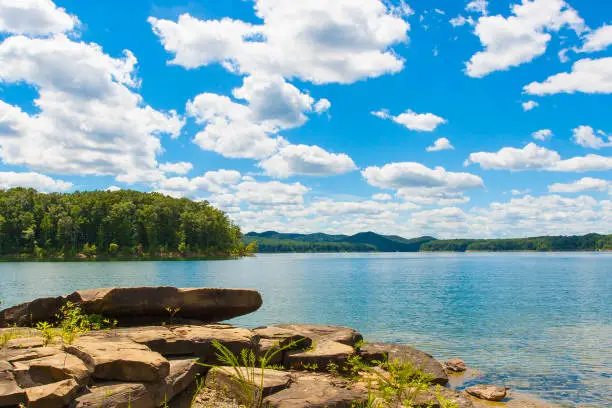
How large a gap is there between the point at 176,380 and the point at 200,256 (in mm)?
167065

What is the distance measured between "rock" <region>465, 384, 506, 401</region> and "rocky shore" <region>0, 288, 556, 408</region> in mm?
36

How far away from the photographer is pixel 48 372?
356 inches

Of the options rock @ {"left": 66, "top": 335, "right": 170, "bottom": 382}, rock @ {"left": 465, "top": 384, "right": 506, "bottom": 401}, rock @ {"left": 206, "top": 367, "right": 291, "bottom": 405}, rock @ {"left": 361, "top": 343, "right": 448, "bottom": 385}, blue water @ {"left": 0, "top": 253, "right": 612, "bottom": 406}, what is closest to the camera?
rock @ {"left": 66, "top": 335, "right": 170, "bottom": 382}

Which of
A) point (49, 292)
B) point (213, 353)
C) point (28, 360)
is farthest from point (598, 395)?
point (49, 292)

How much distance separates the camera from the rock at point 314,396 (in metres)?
9.93

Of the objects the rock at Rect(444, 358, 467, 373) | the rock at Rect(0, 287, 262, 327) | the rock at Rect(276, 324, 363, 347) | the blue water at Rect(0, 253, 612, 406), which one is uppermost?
the rock at Rect(0, 287, 262, 327)

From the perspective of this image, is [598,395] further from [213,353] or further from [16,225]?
[16,225]

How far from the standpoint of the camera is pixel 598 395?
1619 centimetres

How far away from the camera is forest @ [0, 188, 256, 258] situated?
14900 cm

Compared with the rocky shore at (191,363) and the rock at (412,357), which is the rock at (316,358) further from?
the rock at (412,357)

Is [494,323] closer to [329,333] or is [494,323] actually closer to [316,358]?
[329,333]

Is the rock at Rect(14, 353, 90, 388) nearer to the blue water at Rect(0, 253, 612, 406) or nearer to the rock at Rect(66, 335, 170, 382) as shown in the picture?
the rock at Rect(66, 335, 170, 382)

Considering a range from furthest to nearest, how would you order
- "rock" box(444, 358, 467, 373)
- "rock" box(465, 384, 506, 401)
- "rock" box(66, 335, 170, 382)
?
"rock" box(444, 358, 467, 373) < "rock" box(465, 384, 506, 401) < "rock" box(66, 335, 170, 382)

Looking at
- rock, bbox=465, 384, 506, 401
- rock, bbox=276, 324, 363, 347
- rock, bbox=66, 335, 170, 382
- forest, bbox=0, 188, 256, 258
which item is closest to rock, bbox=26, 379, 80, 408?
rock, bbox=66, 335, 170, 382
